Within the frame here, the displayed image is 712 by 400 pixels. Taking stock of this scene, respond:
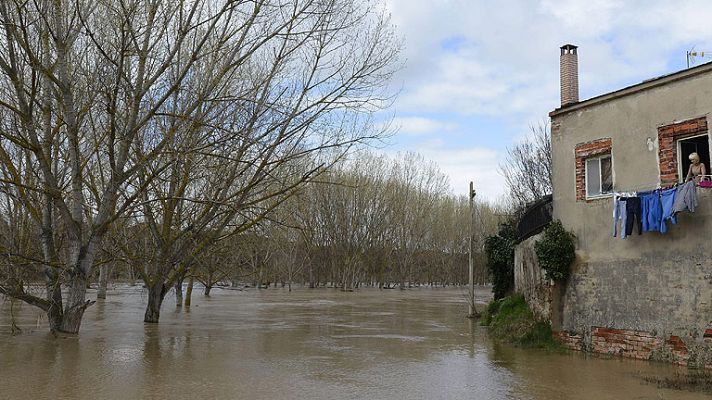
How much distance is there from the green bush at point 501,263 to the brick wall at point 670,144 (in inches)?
386

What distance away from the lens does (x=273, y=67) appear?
15.6m

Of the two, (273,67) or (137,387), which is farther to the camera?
(273,67)

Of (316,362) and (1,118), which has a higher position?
(1,118)

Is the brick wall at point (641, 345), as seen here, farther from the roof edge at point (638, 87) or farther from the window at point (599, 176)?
the roof edge at point (638, 87)

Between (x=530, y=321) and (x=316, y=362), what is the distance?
6.00 meters

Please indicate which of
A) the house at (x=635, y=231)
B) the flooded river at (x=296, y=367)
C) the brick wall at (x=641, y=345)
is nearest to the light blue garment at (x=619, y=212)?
the house at (x=635, y=231)

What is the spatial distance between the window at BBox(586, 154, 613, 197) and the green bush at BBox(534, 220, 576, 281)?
108cm

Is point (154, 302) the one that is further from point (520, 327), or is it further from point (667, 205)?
point (667, 205)

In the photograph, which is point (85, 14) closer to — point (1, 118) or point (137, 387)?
point (1, 118)

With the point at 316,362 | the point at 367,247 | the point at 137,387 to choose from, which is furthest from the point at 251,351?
the point at 367,247

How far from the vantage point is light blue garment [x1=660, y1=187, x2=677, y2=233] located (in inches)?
449

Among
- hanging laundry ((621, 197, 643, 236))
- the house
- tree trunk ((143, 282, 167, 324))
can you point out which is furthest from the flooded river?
hanging laundry ((621, 197, 643, 236))

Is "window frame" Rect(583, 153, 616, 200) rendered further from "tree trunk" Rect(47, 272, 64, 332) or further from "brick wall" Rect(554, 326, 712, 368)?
"tree trunk" Rect(47, 272, 64, 332)

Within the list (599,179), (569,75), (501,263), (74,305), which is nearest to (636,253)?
(599,179)
